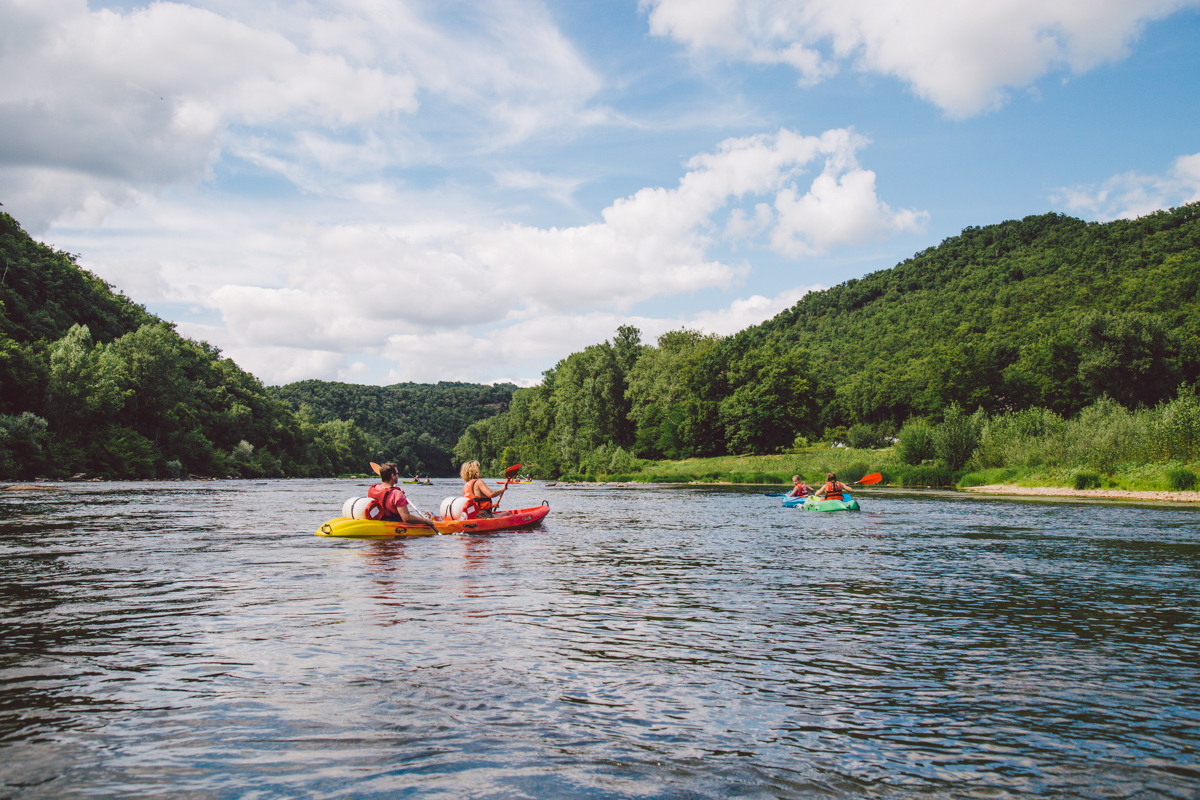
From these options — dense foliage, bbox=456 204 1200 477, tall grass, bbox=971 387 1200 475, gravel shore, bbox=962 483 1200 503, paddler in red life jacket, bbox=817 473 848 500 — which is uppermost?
dense foliage, bbox=456 204 1200 477

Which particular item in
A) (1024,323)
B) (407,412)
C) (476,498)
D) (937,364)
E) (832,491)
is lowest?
(832,491)

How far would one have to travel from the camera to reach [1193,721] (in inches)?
199

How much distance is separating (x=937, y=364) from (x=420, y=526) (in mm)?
74044

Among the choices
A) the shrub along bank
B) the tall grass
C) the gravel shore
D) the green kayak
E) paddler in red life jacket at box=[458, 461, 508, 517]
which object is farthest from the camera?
the shrub along bank

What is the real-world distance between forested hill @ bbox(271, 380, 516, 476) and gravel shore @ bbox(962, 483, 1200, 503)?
135544 mm

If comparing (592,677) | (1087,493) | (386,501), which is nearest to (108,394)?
(386,501)

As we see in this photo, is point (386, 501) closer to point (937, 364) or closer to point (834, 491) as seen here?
point (834, 491)

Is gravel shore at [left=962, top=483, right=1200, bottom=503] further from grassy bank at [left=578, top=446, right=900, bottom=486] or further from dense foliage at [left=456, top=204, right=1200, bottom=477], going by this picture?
grassy bank at [left=578, top=446, right=900, bottom=486]

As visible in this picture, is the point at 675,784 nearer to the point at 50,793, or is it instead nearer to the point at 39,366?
the point at 50,793

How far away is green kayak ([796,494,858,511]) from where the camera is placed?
Answer: 24.8 metres

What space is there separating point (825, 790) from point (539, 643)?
143 inches

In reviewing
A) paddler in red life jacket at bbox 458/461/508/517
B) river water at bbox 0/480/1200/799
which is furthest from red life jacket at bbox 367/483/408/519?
river water at bbox 0/480/1200/799

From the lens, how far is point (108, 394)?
54.9 meters

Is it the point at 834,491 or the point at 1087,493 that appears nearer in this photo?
the point at 834,491
